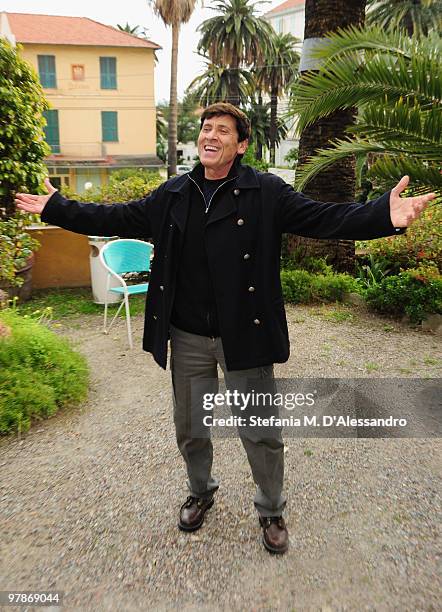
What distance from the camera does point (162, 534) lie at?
2.59 m

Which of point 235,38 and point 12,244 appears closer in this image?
point 12,244

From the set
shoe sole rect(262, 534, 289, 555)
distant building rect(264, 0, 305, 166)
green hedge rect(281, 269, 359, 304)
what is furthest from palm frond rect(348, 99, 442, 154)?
distant building rect(264, 0, 305, 166)

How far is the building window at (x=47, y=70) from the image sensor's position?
31.6 meters

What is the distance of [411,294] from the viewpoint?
606 cm

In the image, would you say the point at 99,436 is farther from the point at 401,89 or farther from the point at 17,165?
the point at 401,89

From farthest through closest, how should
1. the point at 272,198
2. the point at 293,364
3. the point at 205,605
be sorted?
the point at 293,364 < the point at 272,198 < the point at 205,605

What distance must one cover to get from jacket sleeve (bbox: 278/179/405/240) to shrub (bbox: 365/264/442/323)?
4103mm

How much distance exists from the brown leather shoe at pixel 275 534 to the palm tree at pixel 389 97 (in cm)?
306

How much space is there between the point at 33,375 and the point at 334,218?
104 inches

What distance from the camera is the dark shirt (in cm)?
232

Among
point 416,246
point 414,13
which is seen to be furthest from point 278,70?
point 416,246

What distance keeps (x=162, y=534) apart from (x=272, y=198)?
1.74 meters

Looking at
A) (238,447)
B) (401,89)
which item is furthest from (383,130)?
(238,447)

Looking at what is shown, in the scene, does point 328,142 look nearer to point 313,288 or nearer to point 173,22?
point 313,288
